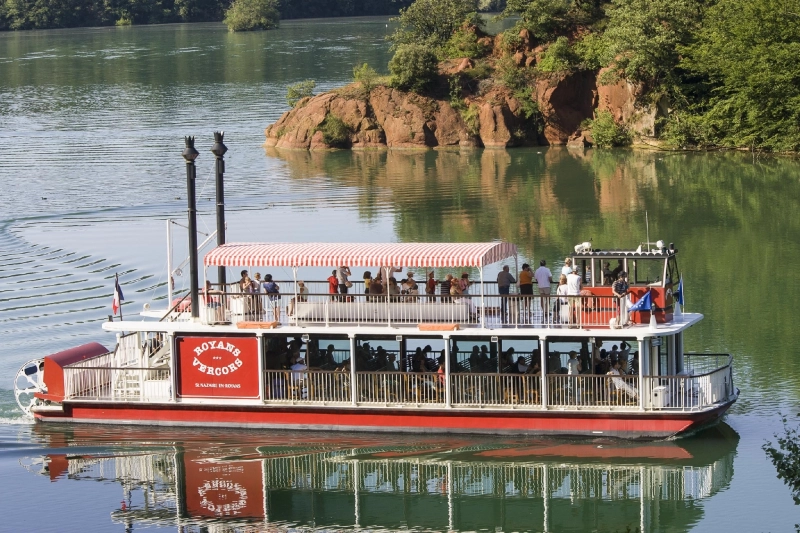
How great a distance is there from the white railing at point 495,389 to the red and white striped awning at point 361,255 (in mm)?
2364

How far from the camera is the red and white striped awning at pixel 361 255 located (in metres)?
A: 27.3

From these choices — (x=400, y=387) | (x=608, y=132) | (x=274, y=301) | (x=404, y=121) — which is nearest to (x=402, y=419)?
(x=400, y=387)

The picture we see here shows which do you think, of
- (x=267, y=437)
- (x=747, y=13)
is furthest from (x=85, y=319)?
(x=747, y=13)

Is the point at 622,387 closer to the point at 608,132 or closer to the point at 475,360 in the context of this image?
the point at 475,360

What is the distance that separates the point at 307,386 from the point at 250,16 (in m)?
147

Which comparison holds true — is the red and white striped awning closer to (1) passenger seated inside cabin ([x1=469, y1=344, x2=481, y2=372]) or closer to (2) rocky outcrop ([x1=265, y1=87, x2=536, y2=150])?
(1) passenger seated inside cabin ([x1=469, y1=344, x2=481, y2=372])

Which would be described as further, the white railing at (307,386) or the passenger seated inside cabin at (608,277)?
the white railing at (307,386)

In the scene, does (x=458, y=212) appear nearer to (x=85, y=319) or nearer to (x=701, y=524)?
(x=85, y=319)

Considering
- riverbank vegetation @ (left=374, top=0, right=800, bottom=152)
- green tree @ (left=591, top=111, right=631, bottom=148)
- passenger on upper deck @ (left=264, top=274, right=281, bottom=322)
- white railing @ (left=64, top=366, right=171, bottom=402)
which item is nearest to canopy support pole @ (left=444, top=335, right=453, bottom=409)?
passenger on upper deck @ (left=264, top=274, right=281, bottom=322)

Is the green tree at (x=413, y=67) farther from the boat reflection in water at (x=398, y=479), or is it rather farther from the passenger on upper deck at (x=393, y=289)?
the boat reflection in water at (x=398, y=479)

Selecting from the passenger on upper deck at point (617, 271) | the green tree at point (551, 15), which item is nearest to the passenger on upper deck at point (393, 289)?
the passenger on upper deck at point (617, 271)

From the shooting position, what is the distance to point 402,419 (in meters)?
27.4

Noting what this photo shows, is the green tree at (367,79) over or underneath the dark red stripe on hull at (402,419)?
over

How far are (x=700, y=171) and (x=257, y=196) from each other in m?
21.5
